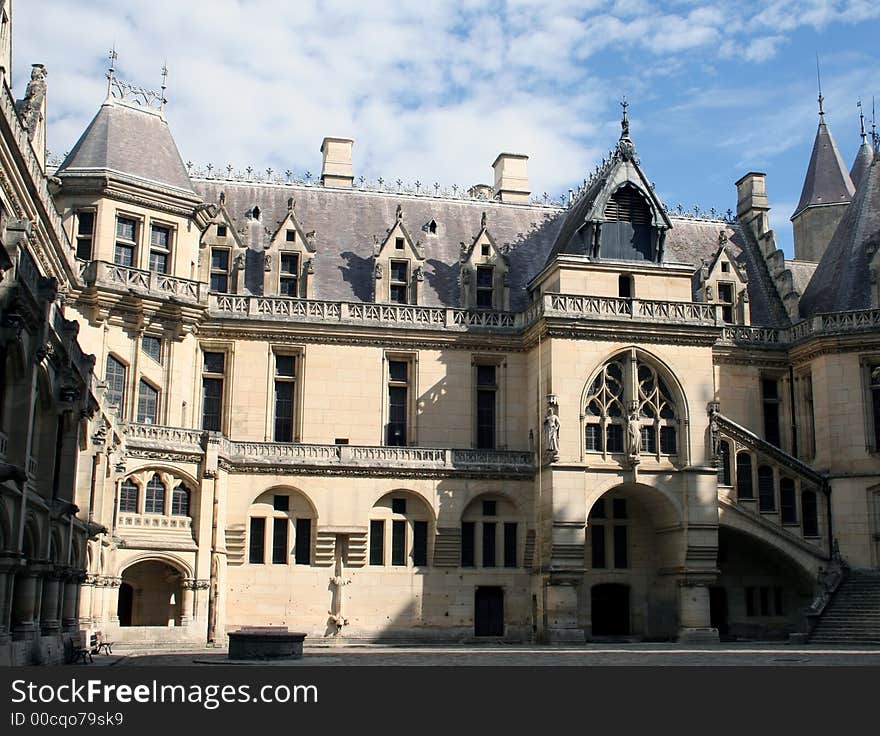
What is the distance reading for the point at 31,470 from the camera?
2355 cm

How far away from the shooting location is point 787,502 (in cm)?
4225

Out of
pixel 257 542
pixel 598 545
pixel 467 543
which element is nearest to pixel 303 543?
pixel 257 542

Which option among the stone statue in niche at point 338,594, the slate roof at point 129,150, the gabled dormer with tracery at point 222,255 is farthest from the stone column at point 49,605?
the gabled dormer with tracery at point 222,255

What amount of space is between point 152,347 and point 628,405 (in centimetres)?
1736

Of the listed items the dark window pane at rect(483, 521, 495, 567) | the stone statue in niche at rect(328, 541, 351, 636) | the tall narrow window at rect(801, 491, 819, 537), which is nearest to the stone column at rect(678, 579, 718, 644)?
the tall narrow window at rect(801, 491, 819, 537)

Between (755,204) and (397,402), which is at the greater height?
(755,204)

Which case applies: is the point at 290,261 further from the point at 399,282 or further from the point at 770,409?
the point at 770,409

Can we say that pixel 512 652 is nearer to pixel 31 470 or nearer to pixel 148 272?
pixel 31 470

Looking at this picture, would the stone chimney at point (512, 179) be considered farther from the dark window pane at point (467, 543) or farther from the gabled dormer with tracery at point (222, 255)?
the dark window pane at point (467, 543)

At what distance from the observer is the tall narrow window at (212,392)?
41594mm

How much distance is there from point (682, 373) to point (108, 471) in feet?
68.2

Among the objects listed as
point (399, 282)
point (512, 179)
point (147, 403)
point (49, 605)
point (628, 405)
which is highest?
point (512, 179)

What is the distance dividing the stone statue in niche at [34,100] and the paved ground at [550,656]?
48.2 ft

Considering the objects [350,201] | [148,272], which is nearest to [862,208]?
[350,201]
